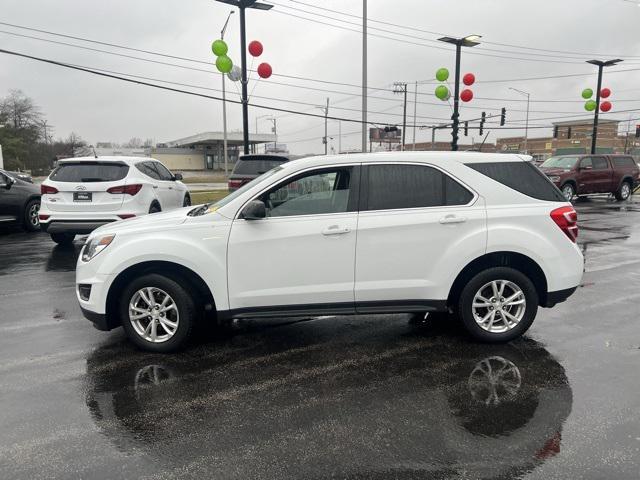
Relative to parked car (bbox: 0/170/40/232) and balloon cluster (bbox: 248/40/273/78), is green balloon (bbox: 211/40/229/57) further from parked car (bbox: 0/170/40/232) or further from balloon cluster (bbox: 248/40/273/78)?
parked car (bbox: 0/170/40/232)

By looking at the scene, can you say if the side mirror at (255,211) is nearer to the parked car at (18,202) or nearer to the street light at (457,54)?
the parked car at (18,202)

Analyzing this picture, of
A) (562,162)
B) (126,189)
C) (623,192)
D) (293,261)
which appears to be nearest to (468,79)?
(562,162)

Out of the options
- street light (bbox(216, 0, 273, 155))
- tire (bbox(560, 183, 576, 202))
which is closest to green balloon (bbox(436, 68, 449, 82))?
tire (bbox(560, 183, 576, 202))

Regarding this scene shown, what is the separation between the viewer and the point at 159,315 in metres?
4.36

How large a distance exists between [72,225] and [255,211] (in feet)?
19.4

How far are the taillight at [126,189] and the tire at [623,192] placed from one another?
66.8 feet

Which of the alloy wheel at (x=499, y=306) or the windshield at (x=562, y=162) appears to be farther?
the windshield at (x=562, y=162)

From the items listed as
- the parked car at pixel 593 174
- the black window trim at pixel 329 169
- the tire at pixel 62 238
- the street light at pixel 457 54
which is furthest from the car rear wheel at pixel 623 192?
the tire at pixel 62 238

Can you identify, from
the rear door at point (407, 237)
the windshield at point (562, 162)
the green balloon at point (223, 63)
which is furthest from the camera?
the windshield at point (562, 162)

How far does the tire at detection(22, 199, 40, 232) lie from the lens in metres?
11.7

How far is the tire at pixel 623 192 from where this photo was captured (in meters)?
21.0

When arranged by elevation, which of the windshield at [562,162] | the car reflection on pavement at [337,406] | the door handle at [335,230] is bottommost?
the car reflection on pavement at [337,406]

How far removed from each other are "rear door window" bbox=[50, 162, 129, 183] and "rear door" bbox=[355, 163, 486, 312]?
6066 millimetres

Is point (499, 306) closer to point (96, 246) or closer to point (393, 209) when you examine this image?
point (393, 209)
